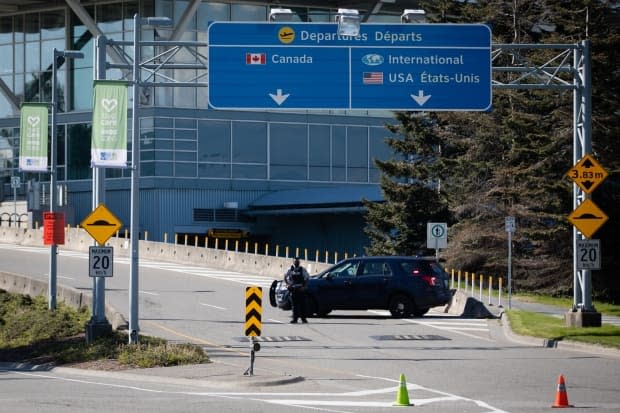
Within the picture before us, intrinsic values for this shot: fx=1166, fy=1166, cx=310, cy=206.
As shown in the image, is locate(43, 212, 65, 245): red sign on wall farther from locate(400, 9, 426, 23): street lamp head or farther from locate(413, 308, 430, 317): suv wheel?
locate(400, 9, 426, 23): street lamp head

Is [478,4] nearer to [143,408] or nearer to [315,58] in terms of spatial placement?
[315,58]

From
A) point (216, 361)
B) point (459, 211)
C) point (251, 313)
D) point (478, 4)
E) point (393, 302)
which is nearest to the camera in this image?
point (251, 313)

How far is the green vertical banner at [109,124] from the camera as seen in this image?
24.9m

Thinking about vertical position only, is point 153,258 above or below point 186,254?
below

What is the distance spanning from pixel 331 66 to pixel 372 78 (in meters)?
1.03

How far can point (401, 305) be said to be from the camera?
32562mm

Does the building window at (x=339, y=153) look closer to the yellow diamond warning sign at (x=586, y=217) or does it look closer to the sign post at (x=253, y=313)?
the yellow diamond warning sign at (x=586, y=217)

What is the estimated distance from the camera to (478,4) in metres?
50.1

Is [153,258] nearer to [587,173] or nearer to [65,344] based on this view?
[65,344]

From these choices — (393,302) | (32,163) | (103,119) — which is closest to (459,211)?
(393,302)

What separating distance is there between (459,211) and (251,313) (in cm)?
2745

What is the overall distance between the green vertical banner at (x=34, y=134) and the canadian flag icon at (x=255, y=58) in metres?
7.76

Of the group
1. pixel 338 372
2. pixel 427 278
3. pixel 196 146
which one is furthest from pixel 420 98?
pixel 196 146

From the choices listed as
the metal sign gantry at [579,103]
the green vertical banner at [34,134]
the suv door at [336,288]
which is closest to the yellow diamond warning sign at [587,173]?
the metal sign gantry at [579,103]
